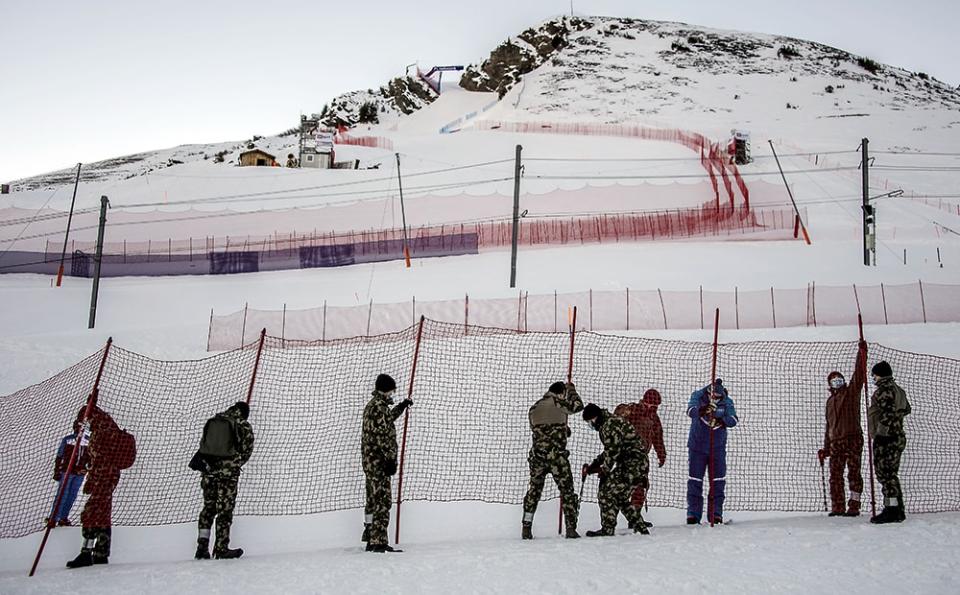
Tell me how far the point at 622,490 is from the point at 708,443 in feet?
4.17

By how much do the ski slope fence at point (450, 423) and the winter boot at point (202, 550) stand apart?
3.91 feet

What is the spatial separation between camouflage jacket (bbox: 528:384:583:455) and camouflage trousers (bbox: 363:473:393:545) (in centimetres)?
147

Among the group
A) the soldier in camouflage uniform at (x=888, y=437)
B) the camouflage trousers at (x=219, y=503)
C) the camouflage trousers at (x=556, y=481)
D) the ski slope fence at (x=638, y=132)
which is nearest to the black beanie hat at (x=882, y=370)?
the soldier in camouflage uniform at (x=888, y=437)

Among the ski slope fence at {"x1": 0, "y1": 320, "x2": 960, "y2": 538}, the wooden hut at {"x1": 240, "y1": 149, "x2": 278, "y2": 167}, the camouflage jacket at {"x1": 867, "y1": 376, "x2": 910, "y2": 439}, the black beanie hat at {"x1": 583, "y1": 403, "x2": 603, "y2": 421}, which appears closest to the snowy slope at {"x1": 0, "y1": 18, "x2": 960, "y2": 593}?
the ski slope fence at {"x1": 0, "y1": 320, "x2": 960, "y2": 538}

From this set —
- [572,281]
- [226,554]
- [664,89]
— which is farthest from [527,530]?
[664,89]

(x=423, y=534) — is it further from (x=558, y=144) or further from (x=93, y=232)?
(x=558, y=144)

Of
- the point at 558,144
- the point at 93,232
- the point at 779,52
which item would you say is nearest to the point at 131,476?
the point at 93,232

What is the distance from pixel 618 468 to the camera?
7.16 metres

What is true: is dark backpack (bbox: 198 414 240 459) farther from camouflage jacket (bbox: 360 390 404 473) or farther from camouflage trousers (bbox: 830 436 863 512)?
camouflage trousers (bbox: 830 436 863 512)

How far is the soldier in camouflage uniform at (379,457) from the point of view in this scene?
6.89 meters

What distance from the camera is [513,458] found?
958cm

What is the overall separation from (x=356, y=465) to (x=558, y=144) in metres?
45.6

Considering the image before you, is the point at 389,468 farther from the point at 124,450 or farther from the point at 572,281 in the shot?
the point at 572,281

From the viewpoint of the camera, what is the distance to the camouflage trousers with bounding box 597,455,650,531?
711 centimetres
